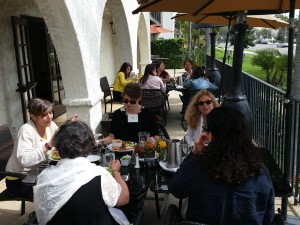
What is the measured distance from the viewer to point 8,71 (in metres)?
5.86

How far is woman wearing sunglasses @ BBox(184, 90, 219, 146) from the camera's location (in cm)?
356

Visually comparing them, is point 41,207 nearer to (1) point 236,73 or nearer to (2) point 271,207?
(2) point 271,207

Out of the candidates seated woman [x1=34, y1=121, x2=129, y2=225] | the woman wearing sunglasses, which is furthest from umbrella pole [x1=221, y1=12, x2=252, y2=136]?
seated woman [x1=34, y1=121, x2=129, y2=225]

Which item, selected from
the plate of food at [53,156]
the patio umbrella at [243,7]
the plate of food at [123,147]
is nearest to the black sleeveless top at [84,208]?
the plate of food at [53,156]

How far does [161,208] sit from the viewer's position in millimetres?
3547

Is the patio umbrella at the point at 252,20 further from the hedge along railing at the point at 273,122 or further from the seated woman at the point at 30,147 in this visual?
the seated woman at the point at 30,147

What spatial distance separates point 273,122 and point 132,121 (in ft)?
6.49

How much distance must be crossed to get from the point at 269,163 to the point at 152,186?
1.06m

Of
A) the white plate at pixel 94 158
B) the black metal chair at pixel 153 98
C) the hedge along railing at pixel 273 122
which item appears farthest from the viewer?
the black metal chair at pixel 153 98

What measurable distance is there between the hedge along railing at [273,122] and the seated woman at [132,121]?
4.82ft

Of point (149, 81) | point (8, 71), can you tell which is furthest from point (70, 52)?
point (149, 81)

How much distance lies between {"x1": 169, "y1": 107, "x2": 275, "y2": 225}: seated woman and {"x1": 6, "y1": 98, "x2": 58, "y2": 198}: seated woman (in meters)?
1.55

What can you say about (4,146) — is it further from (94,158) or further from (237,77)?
(237,77)

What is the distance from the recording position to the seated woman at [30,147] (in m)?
2.86
